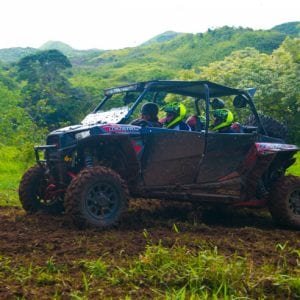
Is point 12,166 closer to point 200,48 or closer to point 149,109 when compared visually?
point 149,109

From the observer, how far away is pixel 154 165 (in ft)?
23.6

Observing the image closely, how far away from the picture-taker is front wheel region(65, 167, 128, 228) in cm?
631

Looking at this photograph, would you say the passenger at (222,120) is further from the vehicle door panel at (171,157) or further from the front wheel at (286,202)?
the front wheel at (286,202)

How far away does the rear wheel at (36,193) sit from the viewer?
24.9 ft

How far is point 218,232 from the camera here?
6.50 m

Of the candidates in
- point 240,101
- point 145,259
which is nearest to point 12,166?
point 240,101

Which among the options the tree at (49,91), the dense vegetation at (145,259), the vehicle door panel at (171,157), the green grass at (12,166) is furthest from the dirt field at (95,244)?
the tree at (49,91)

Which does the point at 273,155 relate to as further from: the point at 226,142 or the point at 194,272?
the point at 194,272

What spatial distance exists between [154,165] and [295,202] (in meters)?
2.09

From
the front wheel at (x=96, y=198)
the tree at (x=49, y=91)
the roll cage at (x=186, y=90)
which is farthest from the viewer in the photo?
the tree at (x=49, y=91)

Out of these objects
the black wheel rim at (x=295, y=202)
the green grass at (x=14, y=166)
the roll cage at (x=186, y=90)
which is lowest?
the green grass at (x=14, y=166)

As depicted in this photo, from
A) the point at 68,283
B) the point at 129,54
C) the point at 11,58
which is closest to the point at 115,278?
the point at 68,283

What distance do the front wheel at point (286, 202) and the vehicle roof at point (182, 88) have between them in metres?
1.48

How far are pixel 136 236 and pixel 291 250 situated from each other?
1.58 meters
